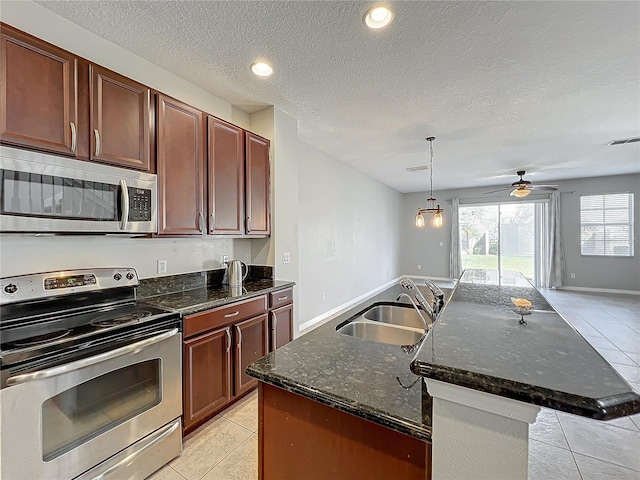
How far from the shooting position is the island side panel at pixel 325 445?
0.76 metres

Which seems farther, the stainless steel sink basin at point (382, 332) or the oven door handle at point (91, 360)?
the stainless steel sink basin at point (382, 332)

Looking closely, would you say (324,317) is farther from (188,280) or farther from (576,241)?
(576,241)

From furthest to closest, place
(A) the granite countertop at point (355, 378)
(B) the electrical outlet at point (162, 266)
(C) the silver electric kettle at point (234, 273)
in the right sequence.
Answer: (C) the silver electric kettle at point (234, 273), (B) the electrical outlet at point (162, 266), (A) the granite countertop at point (355, 378)

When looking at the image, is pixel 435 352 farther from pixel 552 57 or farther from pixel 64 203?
pixel 552 57

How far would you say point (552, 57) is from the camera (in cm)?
208

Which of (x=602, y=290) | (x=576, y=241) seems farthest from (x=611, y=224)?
(x=602, y=290)

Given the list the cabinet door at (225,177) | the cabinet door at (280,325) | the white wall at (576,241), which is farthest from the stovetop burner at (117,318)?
the white wall at (576,241)

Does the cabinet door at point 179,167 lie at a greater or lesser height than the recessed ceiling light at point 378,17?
lesser

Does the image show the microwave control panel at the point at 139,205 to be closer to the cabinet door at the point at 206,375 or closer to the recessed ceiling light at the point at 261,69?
the cabinet door at the point at 206,375

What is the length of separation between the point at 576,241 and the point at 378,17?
779 centimetres

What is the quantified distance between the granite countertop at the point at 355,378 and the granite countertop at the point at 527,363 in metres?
0.18

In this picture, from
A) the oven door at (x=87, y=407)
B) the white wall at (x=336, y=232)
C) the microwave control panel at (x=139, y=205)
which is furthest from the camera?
the white wall at (x=336, y=232)

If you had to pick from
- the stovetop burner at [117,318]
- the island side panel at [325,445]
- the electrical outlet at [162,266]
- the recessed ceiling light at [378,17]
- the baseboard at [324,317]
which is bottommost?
the baseboard at [324,317]

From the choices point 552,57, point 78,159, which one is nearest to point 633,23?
point 552,57
